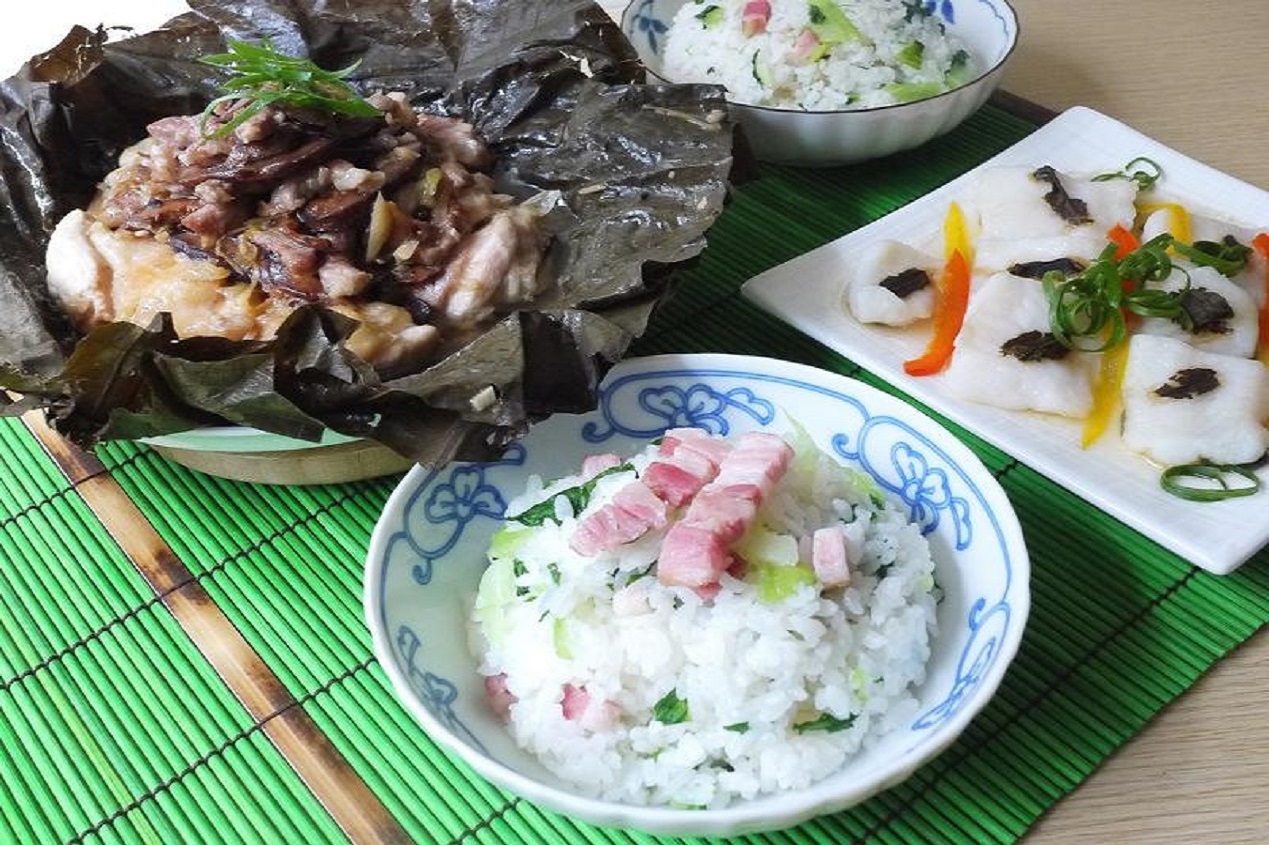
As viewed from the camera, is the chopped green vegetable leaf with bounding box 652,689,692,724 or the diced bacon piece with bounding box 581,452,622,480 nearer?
the chopped green vegetable leaf with bounding box 652,689,692,724

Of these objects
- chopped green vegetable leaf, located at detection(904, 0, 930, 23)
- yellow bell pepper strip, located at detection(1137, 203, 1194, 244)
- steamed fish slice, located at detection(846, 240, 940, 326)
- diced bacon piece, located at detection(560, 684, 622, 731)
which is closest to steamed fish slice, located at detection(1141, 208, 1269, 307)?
yellow bell pepper strip, located at detection(1137, 203, 1194, 244)

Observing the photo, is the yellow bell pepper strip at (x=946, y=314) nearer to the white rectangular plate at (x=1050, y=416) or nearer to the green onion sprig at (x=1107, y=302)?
the white rectangular plate at (x=1050, y=416)

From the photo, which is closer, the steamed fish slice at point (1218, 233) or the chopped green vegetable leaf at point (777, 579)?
the chopped green vegetable leaf at point (777, 579)

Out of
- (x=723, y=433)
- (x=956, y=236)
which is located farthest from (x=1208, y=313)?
(x=723, y=433)

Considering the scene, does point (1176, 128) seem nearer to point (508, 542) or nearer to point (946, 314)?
point (946, 314)

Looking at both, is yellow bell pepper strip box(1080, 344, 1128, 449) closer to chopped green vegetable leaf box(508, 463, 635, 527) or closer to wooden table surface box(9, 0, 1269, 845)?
wooden table surface box(9, 0, 1269, 845)

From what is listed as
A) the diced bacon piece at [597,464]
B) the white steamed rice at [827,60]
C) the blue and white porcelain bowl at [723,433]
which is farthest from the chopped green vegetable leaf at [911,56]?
the diced bacon piece at [597,464]

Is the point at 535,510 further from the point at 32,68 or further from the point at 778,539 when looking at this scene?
the point at 32,68

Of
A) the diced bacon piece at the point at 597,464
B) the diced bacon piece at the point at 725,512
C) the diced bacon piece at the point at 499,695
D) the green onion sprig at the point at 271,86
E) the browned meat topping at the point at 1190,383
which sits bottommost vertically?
the browned meat topping at the point at 1190,383
